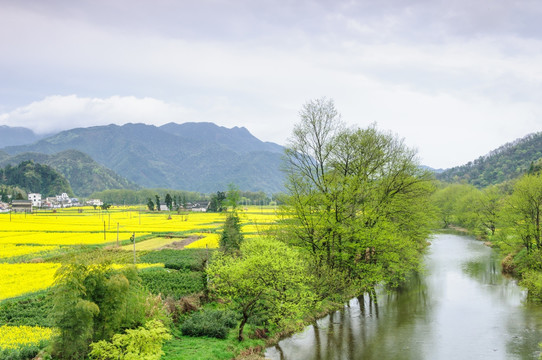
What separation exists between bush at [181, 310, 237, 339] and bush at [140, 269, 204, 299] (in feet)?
10.3

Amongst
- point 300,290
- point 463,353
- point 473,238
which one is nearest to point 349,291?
point 300,290

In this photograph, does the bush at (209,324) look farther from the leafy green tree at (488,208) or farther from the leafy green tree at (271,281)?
the leafy green tree at (488,208)

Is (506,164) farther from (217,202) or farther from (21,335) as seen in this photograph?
(21,335)

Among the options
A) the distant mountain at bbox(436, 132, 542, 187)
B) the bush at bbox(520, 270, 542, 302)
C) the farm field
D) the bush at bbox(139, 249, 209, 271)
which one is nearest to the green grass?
the farm field

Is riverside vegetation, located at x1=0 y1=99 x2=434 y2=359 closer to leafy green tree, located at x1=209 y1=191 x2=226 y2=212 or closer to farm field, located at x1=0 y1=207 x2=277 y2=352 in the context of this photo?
farm field, located at x1=0 y1=207 x2=277 y2=352

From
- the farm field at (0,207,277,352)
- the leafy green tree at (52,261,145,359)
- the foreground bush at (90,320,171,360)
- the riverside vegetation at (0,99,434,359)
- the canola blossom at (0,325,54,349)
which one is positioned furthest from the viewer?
the farm field at (0,207,277,352)

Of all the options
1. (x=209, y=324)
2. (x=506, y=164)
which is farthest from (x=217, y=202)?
(x=506, y=164)

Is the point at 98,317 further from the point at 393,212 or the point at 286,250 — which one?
the point at 393,212

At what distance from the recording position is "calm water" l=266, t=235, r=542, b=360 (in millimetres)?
19781

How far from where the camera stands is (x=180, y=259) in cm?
3931

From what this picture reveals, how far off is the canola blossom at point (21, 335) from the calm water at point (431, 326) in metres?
11.3

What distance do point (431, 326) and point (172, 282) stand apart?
714 inches

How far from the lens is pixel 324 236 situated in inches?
1003

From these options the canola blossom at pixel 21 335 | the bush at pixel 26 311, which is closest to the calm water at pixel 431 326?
the canola blossom at pixel 21 335
